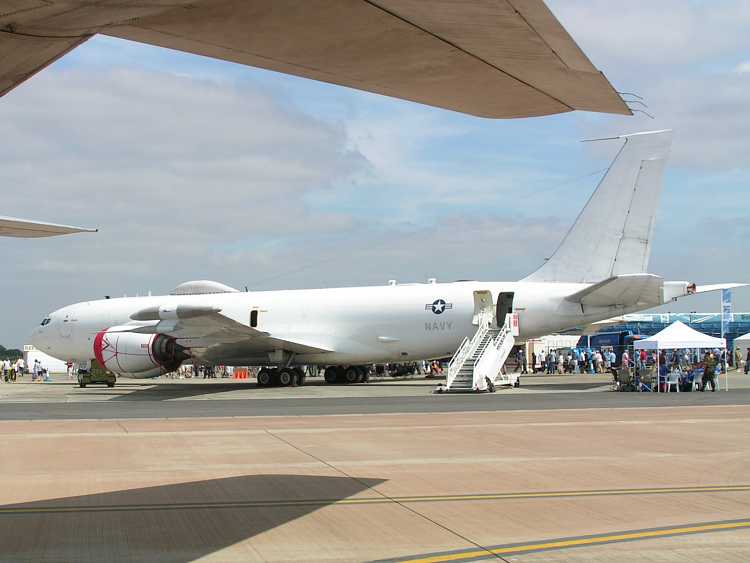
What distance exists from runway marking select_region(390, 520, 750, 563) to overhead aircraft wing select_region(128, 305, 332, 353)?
22.9 meters

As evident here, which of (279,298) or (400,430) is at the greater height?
(279,298)

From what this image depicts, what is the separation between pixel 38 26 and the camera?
169 inches

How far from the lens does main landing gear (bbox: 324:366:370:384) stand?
3831 centimetres

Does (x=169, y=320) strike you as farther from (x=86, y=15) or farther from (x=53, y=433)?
(x=86, y=15)

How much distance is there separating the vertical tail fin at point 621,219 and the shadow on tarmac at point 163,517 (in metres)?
22.4

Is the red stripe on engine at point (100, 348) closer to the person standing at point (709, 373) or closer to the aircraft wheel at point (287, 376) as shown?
the aircraft wheel at point (287, 376)

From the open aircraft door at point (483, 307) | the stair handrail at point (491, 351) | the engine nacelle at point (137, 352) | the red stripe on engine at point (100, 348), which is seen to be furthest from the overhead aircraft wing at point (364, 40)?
the red stripe on engine at point (100, 348)

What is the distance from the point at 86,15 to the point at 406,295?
97.4ft

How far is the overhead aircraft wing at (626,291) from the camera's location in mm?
28297

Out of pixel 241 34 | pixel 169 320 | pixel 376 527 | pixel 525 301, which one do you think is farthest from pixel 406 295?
pixel 241 34

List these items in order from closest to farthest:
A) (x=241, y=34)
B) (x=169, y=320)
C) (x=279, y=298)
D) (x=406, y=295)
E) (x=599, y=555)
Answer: (x=241, y=34), (x=599, y=555), (x=169, y=320), (x=406, y=295), (x=279, y=298)

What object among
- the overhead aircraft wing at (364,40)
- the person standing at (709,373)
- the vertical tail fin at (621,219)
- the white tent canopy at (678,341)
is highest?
the vertical tail fin at (621,219)

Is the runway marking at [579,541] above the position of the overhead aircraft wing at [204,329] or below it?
below

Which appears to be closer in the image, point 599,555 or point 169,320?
point 599,555
